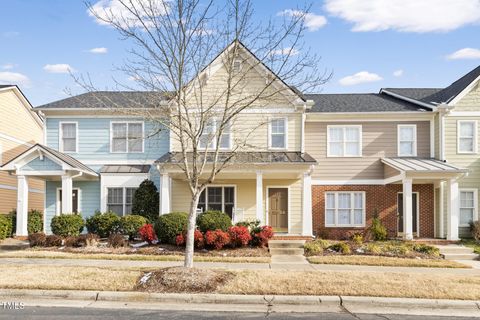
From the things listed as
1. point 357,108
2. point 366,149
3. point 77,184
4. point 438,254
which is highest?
point 357,108

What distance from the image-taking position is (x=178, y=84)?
492 inches

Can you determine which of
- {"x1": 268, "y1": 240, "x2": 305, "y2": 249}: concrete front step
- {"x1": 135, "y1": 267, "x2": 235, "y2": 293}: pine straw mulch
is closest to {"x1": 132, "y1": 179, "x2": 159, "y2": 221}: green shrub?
{"x1": 268, "y1": 240, "x2": 305, "y2": 249}: concrete front step

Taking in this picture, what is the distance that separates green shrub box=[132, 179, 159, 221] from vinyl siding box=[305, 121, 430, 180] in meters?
7.40

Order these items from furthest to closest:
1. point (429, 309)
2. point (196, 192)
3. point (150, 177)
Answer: point (150, 177), point (196, 192), point (429, 309)

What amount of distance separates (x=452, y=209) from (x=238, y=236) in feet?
30.5

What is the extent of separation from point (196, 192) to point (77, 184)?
13.2 metres

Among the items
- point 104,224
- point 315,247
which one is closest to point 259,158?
point 315,247

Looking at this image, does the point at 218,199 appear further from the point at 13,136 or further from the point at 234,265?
the point at 13,136

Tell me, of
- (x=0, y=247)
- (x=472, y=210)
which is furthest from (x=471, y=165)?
(x=0, y=247)

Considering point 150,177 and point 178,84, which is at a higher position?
point 178,84

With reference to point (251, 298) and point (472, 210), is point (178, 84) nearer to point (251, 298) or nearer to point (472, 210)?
point (251, 298)

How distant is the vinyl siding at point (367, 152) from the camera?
77.2ft

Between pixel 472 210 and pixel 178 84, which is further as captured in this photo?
pixel 472 210

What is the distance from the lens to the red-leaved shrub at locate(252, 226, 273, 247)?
1864 cm
